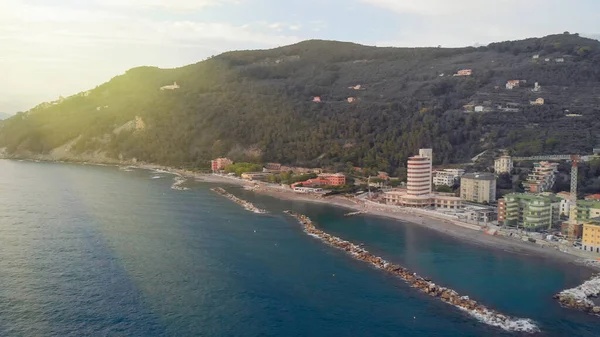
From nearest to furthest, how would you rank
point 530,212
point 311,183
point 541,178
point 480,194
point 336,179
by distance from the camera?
1. point 530,212
2. point 480,194
3. point 541,178
4. point 336,179
5. point 311,183

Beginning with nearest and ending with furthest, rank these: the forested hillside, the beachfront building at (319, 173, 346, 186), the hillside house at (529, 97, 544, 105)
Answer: the beachfront building at (319, 173, 346, 186), the forested hillside, the hillside house at (529, 97, 544, 105)

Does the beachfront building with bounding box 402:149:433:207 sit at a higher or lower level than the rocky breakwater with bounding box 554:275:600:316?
higher

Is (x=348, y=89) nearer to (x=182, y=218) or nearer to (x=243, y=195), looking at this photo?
(x=243, y=195)

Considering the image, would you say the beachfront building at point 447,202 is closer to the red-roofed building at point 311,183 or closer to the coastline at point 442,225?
the coastline at point 442,225

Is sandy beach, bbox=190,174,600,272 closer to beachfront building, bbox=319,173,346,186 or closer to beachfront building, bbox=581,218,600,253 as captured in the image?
beachfront building, bbox=581,218,600,253

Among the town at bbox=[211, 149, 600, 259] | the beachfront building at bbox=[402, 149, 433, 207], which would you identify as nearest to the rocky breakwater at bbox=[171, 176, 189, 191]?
the town at bbox=[211, 149, 600, 259]

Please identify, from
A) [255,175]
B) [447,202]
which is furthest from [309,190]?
[447,202]

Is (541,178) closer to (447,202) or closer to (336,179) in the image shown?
(447,202)

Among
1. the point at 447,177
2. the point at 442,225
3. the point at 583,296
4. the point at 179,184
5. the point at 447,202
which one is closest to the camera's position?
the point at 583,296
